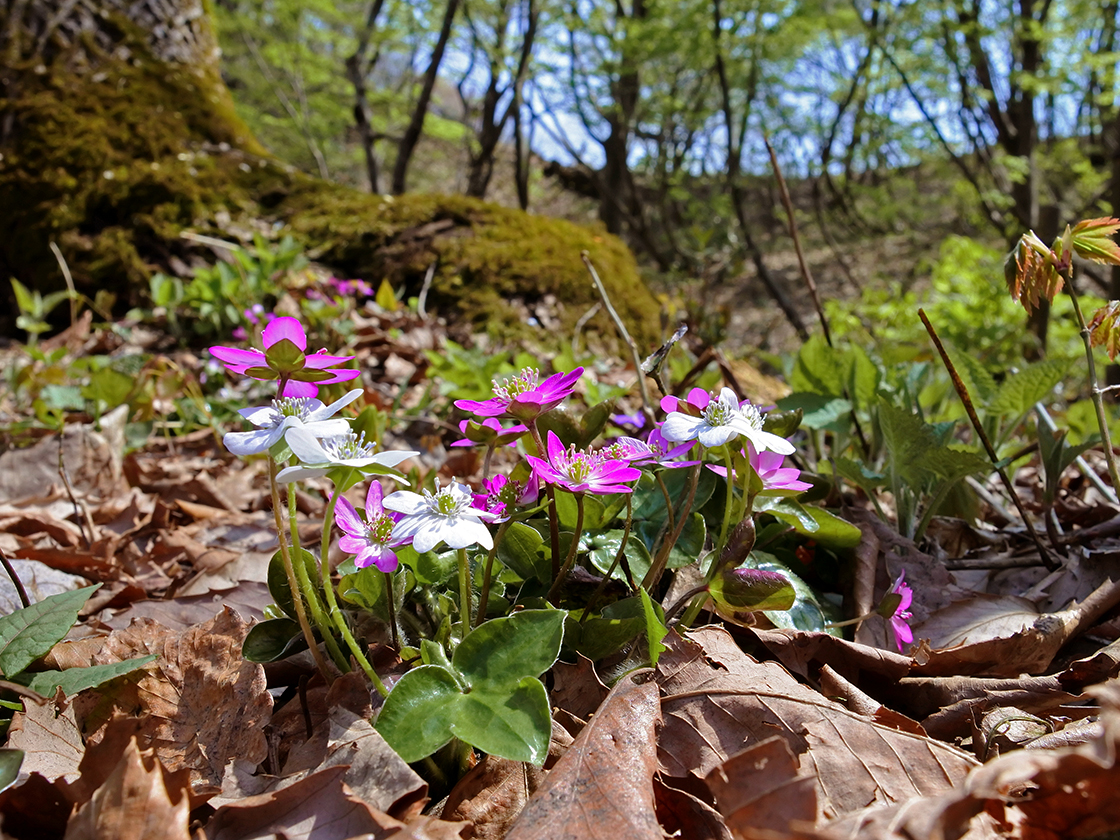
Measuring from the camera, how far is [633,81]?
33.6 feet

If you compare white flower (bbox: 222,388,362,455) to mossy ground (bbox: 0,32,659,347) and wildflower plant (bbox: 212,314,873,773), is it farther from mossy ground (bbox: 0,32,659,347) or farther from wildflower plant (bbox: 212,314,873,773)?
mossy ground (bbox: 0,32,659,347)

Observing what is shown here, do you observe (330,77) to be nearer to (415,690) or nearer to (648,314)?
(648,314)

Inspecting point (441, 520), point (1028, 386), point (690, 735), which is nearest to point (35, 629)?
point (441, 520)

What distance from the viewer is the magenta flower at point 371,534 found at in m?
0.72

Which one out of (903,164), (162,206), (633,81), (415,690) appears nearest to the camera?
(415,690)

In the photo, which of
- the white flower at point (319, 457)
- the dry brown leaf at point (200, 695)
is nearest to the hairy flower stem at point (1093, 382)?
the white flower at point (319, 457)

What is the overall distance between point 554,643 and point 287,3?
12.1m

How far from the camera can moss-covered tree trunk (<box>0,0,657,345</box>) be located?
3551 mm

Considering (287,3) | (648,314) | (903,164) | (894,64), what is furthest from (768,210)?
(648,314)

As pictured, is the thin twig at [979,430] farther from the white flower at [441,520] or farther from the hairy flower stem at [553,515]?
the white flower at [441,520]

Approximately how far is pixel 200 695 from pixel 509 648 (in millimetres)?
418

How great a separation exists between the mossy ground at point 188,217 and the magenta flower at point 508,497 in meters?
2.52

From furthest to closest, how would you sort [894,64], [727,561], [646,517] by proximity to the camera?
[894,64] → [646,517] → [727,561]

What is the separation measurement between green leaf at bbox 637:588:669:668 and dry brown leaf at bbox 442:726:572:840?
0.14m
